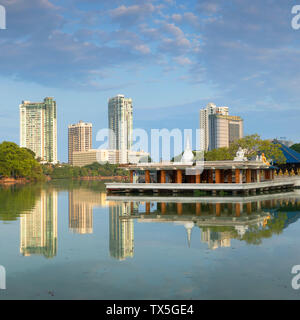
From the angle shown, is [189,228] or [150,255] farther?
[189,228]

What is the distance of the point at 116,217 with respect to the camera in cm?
2442

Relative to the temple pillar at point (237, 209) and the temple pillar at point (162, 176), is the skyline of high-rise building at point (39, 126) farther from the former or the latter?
the temple pillar at point (237, 209)

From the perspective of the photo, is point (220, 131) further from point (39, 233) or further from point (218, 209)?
point (39, 233)

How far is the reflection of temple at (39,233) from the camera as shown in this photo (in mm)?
15023

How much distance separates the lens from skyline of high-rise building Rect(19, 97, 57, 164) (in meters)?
189

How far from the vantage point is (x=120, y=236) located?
59.4 feet

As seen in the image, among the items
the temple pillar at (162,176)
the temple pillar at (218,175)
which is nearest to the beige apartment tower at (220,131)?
the temple pillar at (162,176)

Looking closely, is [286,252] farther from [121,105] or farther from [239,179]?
[121,105]

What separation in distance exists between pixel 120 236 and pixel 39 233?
148 inches

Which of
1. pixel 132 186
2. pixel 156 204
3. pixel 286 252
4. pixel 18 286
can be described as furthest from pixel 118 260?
pixel 132 186

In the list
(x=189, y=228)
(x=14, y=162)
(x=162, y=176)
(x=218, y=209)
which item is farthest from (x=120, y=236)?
(x=14, y=162)

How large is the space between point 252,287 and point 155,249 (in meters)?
5.31

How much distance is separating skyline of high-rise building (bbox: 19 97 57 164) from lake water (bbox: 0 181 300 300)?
171216mm

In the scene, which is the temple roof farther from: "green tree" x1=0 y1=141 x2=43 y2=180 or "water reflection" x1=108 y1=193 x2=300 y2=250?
"green tree" x1=0 y1=141 x2=43 y2=180
